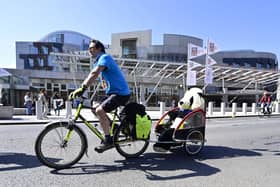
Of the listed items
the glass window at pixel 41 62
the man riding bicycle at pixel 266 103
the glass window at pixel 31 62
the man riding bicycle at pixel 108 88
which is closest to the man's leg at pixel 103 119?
the man riding bicycle at pixel 108 88

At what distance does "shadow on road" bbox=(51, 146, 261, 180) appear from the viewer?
3.85m

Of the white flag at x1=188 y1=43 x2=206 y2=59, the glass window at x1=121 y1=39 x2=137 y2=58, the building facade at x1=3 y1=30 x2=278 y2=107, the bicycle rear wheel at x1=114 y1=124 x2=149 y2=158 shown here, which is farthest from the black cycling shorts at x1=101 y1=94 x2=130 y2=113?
the glass window at x1=121 y1=39 x2=137 y2=58

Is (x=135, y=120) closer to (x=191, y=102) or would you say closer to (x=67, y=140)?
(x=67, y=140)

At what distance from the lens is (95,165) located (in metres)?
4.18

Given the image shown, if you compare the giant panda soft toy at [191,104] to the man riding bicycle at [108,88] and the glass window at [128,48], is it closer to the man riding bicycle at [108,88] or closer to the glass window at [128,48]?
the man riding bicycle at [108,88]

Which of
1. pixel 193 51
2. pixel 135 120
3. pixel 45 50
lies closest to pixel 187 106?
pixel 135 120

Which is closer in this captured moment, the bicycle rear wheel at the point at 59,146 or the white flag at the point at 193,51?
the bicycle rear wheel at the point at 59,146

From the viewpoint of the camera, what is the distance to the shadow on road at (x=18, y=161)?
3.99 m

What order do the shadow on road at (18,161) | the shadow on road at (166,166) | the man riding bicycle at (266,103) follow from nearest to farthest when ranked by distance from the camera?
the shadow on road at (166,166)
the shadow on road at (18,161)
the man riding bicycle at (266,103)

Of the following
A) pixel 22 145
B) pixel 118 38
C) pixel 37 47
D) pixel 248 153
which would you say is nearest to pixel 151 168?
pixel 248 153

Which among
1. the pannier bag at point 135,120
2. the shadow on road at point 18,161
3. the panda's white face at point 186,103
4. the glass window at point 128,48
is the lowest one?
the shadow on road at point 18,161

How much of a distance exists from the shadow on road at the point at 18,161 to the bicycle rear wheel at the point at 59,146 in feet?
1.05

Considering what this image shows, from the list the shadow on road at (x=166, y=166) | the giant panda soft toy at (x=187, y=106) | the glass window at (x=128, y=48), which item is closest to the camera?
the shadow on road at (x=166, y=166)

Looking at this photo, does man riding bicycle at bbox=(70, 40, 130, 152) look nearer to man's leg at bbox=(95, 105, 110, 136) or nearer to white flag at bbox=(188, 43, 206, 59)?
man's leg at bbox=(95, 105, 110, 136)
